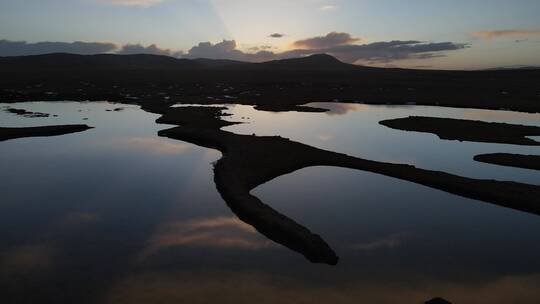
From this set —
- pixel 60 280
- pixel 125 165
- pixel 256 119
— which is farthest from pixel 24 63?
pixel 60 280

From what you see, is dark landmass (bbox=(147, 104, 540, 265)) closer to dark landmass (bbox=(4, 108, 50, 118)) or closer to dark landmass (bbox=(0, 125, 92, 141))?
dark landmass (bbox=(0, 125, 92, 141))

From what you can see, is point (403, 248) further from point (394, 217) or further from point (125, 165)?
point (125, 165)

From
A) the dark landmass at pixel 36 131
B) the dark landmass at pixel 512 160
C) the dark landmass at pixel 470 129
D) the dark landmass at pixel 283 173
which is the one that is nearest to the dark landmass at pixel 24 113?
the dark landmass at pixel 36 131

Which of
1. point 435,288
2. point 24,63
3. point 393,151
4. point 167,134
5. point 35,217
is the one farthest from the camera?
point 24,63

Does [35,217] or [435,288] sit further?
[35,217]

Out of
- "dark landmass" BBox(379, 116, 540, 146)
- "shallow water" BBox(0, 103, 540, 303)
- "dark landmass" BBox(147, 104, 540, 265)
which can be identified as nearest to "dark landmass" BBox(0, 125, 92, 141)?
"shallow water" BBox(0, 103, 540, 303)

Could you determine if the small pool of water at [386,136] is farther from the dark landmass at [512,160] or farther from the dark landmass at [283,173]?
the dark landmass at [283,173]
